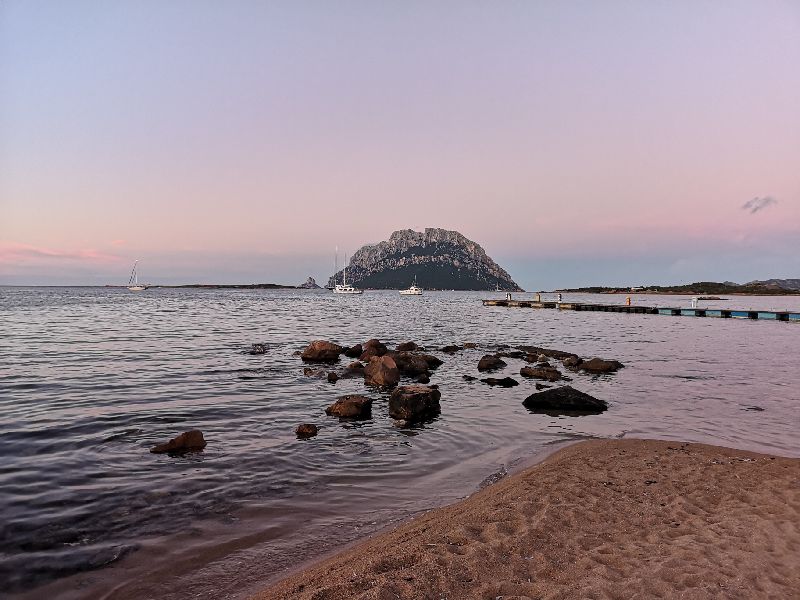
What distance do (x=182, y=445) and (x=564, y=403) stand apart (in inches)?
534

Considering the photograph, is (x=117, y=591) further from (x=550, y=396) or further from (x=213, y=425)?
(x=550, y=396)

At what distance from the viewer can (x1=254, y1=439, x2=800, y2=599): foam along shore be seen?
19.9ft

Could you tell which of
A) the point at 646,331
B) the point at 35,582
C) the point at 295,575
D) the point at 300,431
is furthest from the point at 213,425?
the point at 646,331

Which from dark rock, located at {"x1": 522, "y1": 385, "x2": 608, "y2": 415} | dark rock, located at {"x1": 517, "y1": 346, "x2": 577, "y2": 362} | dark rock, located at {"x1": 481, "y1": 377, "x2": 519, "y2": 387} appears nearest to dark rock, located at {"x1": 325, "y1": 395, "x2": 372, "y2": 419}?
dark rock, located at {"x1": 522, "y1": 385, "x2": 608, "y2": 415}

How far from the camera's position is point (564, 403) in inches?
744

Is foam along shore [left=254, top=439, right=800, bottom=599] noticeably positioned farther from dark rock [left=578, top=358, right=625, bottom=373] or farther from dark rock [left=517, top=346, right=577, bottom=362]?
dark rock [left=517, top=346, right=577, bottom=362]

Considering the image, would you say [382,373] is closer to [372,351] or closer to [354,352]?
[372,351]

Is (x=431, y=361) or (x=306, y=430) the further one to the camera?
(x=431, y=361)

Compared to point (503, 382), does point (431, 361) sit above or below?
above

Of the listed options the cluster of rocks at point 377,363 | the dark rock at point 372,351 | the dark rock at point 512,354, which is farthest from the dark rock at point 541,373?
the dark rock at point 372,351

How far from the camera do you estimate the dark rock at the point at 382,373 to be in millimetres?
23406

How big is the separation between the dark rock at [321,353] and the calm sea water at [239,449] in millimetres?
1006

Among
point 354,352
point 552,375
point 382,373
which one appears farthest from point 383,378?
point 354,352

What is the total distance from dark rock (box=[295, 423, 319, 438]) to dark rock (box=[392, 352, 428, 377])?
1194 centimetres
